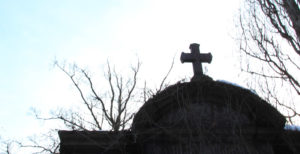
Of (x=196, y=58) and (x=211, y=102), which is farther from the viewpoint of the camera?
(x=196, y=58)

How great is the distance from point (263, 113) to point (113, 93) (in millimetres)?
11053

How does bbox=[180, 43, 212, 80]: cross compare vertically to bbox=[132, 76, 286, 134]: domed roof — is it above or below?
above

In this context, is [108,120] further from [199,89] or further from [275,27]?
[275,27]

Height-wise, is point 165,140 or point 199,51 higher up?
point 199,51

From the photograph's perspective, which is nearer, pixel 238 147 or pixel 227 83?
pixel 238 147

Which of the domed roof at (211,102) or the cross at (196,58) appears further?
the cross at (196,58)

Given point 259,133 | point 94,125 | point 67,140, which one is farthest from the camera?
point 94,125

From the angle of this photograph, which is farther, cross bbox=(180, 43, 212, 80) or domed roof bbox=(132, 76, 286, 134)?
cross bbox=(180, 43, 212, 80)

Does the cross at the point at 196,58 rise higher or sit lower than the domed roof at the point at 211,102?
higher

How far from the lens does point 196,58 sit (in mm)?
7727

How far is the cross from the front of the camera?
7.53 metres

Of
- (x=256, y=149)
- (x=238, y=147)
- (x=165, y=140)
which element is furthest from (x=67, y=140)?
(x=256, y=149)

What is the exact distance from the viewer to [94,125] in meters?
14.6

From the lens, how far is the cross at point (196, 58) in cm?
753
